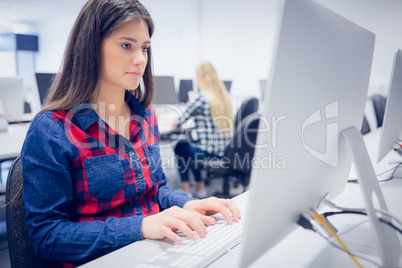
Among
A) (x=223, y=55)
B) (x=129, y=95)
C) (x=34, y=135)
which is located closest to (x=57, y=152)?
(x=34, y=135)

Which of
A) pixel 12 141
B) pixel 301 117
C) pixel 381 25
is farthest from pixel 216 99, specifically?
pixel 381 25

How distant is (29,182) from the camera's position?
68cm

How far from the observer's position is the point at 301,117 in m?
0.44

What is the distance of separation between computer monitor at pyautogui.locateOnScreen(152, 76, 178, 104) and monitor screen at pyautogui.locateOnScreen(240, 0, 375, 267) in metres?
2.67

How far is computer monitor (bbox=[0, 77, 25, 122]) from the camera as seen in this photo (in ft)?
7.19

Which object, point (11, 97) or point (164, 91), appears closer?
point (11, 97)

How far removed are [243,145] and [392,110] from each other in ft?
3.54

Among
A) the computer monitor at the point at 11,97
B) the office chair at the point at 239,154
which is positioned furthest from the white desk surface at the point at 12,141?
the office chair at the point at 239,154

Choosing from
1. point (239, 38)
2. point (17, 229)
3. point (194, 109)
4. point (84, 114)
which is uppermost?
point (239, 38)

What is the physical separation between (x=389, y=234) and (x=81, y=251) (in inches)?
25.2

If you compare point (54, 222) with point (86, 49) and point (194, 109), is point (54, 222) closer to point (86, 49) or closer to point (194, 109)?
point (86, 49)

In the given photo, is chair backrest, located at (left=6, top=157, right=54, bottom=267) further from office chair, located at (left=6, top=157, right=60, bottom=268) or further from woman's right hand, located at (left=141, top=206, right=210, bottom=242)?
woman's right hand, located at (left=141, top=206, right=210, bottom=242)

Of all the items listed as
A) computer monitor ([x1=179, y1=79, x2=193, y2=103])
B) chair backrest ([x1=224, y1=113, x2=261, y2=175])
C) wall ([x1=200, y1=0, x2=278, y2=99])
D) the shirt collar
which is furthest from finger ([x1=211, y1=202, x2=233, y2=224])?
wall ([x1=200, y1=0, x2=278, y2=99])

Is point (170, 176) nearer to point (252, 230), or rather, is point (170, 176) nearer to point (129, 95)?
point (129, 95)
